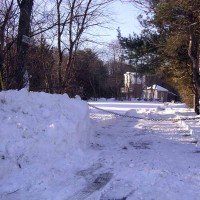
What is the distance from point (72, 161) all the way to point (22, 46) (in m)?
5.21

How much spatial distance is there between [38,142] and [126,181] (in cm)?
217

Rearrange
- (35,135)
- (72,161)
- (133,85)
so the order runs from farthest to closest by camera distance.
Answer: (133,85) → (72,161) → (35,135)

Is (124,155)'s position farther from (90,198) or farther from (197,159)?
(90,198)

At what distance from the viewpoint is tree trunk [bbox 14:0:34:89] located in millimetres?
12219

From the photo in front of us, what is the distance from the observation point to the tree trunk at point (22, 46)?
1222 cm

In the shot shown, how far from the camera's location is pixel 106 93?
74438 mm

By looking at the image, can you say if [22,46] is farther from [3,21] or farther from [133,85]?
[133,85]

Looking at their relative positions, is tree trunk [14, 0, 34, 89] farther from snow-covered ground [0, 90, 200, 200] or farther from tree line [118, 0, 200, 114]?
tree line [118, 0, 200, 114]

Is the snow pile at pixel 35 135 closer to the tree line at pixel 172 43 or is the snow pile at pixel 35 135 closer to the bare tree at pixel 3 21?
the bare tree at pixel 3 21

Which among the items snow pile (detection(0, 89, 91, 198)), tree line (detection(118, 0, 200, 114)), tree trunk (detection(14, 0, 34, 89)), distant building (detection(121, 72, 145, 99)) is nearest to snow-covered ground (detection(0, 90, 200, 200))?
snow pile (detection(0, 89, 91, 198))

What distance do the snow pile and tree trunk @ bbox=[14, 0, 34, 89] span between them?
5.17 feet

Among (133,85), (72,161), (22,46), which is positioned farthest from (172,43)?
(133,85)

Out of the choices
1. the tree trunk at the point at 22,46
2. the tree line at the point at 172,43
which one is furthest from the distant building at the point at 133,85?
the tree trunk at the point at 22,46

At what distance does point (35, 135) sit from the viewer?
823cm
